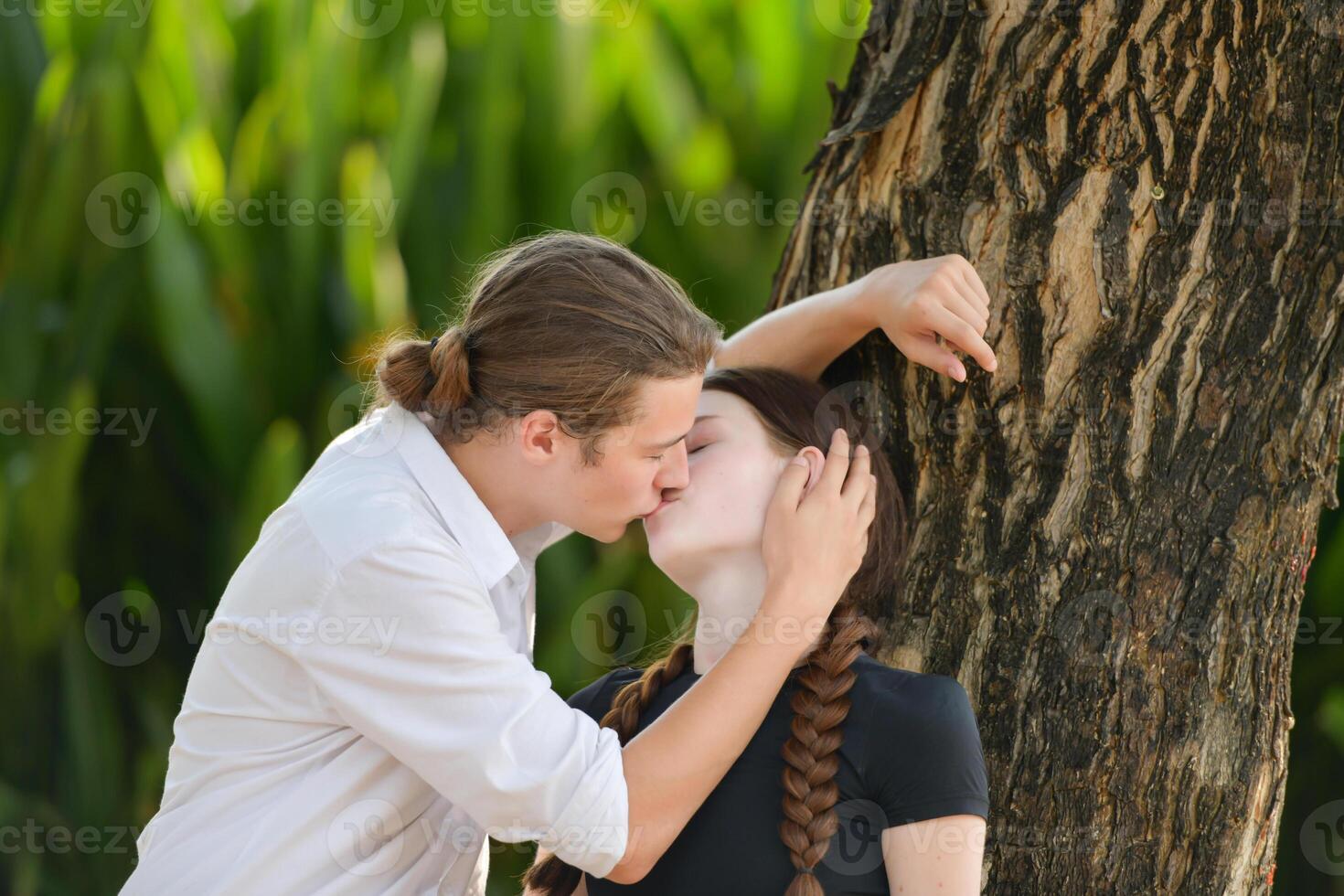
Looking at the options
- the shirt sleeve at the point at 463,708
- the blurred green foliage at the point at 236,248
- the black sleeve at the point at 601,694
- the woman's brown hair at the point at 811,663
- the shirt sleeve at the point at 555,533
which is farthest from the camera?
the blurred green foliage at the point at 236,248

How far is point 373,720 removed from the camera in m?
1.44

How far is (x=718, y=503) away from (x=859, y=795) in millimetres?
392

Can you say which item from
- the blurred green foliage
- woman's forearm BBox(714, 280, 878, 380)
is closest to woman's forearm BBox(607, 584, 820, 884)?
woman's forearm BBox(714, 280, 878, 380)

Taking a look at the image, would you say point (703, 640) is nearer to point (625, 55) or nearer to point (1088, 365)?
point (1088, 365)

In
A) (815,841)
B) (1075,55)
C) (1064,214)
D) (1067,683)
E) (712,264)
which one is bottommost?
(815,841)

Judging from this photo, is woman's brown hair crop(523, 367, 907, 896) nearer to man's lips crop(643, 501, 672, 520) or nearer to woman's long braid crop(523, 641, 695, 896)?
woman's long braid crop(523, 641, 695, 896)

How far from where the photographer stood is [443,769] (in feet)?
4.62

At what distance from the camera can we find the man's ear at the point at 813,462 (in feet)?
5.44

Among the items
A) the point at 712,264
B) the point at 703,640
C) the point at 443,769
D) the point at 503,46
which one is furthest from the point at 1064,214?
the point at 503,46

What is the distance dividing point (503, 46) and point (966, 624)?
2367 millimetres

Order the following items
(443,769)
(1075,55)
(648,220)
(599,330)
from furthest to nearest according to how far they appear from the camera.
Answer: (648,220)
(1075,55)
(599,330)
(443,769)

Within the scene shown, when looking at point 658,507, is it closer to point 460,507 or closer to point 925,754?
point 460,507

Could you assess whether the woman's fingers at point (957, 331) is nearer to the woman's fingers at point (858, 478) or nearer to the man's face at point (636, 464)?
the woman's fingers at point (858, 478)

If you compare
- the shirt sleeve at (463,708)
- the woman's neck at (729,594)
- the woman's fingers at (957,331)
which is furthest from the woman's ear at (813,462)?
the shirt sleeve at (463,708)
